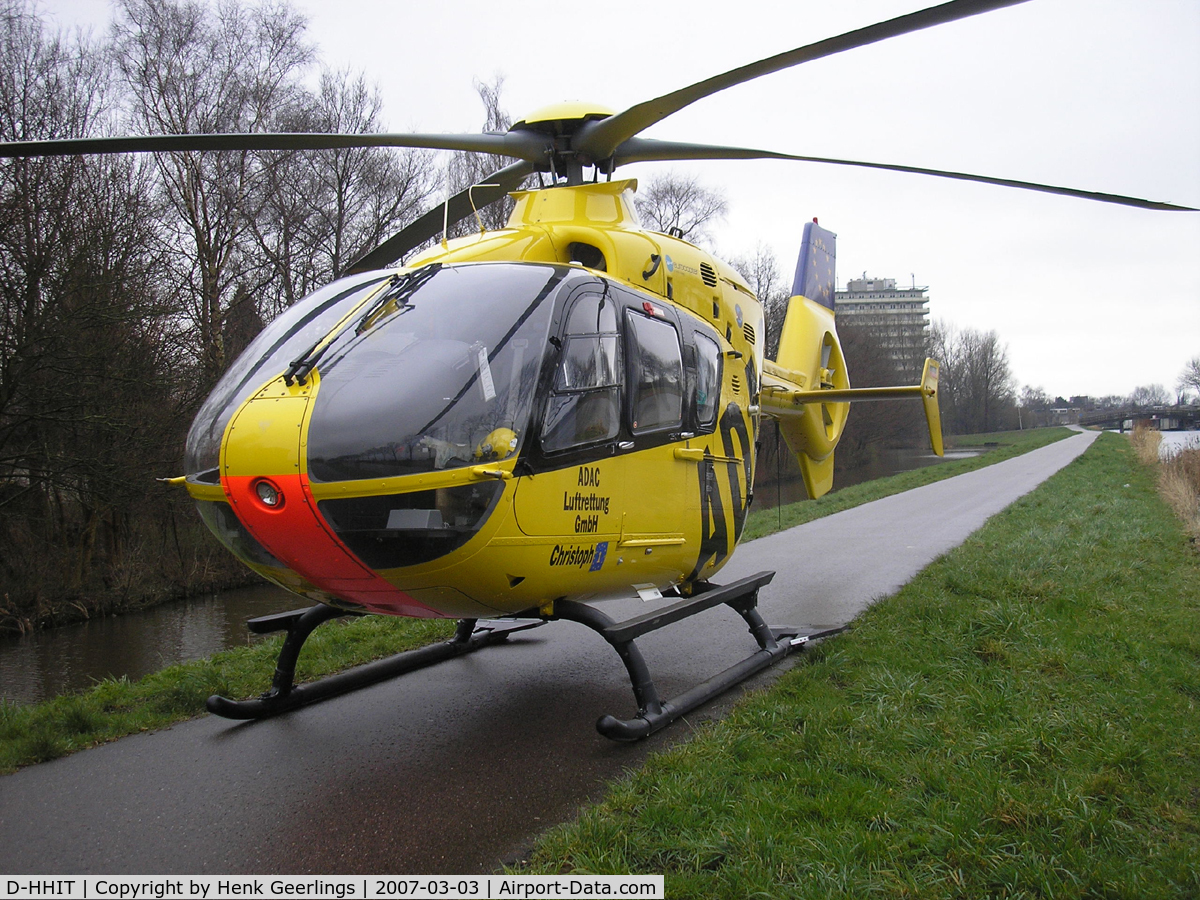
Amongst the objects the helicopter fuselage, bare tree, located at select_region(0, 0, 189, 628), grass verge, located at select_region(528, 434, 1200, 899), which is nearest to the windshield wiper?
the helicopter fuselage

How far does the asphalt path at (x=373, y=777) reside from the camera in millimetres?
3396

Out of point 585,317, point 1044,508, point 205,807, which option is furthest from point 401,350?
point 1044,508

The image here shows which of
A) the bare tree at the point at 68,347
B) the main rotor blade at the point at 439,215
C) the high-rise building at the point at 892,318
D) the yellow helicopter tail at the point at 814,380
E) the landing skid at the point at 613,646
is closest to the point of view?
the landing skid at the point at 613,646

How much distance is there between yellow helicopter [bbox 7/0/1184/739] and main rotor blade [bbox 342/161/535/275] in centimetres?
3

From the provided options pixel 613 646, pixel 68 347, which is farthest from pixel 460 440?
pixel 68 347

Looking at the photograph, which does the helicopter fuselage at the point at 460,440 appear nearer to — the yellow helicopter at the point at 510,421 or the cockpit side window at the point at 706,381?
the yellow helicopter at the point at 510,421

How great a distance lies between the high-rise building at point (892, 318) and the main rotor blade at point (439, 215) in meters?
32.2

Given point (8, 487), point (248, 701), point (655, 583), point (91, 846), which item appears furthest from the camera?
point (8, 487)

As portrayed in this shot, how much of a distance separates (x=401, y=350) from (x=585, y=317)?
104 cm

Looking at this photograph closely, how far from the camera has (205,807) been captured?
12.5 ft

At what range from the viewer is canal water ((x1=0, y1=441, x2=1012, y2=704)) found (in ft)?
31.0

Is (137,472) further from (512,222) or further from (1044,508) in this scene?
(1044,508)

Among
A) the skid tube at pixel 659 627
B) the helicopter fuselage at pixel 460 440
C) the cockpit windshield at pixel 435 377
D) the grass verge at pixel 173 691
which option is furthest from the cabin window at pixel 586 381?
the grass verge at pixel 173 691

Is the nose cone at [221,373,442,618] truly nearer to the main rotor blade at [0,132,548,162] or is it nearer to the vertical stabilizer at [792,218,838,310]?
the main rotor blade at [0,132,548,162]
